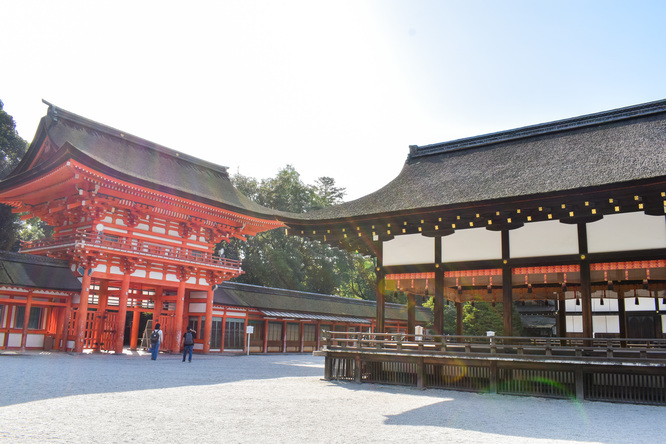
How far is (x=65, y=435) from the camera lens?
6066 mm

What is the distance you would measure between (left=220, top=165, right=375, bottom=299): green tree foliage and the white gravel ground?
93.1ft

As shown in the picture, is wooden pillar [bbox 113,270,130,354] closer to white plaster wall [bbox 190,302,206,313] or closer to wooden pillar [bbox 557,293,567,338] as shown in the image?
white plaster wall [bbox 190,302,206,313]

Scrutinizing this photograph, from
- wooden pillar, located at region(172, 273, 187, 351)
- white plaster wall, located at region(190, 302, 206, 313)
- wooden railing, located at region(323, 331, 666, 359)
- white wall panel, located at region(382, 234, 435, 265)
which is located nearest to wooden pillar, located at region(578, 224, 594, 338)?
wooden railing, located at region(323, 331, 666, 359)

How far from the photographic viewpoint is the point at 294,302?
3091 centimetres

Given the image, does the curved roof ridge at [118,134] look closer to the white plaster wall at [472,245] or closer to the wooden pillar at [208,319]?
the wooden pillar at [208,319]

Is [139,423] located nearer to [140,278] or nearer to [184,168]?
[140,278]

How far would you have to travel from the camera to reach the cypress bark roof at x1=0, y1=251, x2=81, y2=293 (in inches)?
751

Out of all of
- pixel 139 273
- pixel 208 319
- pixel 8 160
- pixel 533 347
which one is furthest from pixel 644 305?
pixel 8 160

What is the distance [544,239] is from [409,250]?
3.53 m

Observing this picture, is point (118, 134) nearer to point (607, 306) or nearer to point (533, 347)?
point (533, 347)

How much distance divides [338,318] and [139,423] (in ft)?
86.1

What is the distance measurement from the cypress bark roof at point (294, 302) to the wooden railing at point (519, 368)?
13.7 meters

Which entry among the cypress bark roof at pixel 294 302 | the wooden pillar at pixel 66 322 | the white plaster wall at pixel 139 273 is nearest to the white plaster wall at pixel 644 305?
the cypress bark roof at pixel 294 302

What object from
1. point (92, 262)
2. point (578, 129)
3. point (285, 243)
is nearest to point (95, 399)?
point (92, 262)
